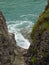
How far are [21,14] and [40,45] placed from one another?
29.6 m

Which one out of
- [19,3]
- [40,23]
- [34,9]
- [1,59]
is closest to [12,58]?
[1,59]

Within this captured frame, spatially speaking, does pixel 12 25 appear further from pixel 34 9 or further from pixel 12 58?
pixel 12 58

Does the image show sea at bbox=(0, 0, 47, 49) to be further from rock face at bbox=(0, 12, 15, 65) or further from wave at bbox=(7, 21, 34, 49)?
rock face at bbox=(0, 12, 15, 65)

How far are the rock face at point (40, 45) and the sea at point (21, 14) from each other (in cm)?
1673

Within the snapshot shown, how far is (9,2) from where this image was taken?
48.6 metres

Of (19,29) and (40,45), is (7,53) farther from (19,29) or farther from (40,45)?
(19,29)

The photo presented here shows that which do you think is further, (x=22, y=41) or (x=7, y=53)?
(x=22, y=41)

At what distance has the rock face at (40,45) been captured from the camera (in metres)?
11.9

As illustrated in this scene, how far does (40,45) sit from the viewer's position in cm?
1225

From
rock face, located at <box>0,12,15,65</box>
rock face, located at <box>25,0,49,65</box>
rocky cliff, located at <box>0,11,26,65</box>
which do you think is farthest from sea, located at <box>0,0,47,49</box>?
rock face, located at <box>25,0,49,65</box>

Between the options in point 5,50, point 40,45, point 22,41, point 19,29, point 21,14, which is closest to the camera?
point 40,45

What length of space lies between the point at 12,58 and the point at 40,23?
987 centimetres

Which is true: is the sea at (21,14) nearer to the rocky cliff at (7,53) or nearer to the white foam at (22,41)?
the white foam at (22,41)

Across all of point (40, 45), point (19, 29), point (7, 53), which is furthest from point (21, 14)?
point (40, 45)
